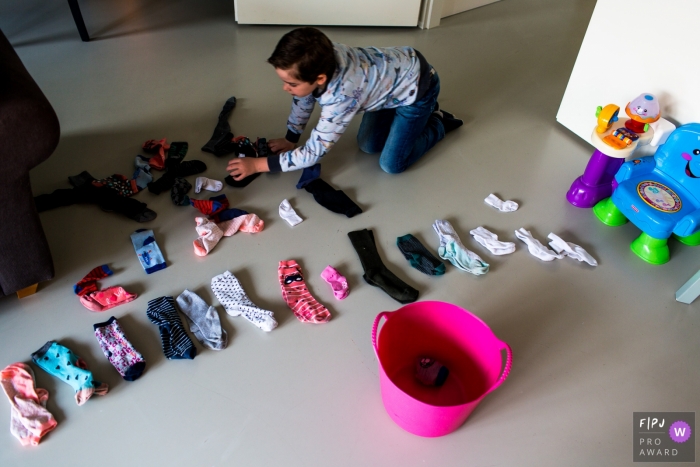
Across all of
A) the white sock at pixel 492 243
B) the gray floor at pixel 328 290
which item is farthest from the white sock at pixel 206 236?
the white sock at pixel 492 243

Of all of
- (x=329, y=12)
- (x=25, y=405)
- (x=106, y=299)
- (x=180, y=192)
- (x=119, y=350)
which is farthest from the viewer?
(x=329, y=12)

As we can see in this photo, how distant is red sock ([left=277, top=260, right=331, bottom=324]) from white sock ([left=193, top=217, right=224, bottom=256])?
26 cm

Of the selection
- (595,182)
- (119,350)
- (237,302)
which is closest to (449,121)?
(595,182)

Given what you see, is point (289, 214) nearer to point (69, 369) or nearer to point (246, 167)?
point (246, 167)

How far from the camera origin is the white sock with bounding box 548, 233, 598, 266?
6.58 ft

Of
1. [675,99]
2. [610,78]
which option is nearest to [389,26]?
[610,78]

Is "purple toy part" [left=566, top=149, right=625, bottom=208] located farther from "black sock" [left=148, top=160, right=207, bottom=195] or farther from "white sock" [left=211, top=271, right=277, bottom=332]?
"black sock" [left=148, top=160, right=207, bottom=195]

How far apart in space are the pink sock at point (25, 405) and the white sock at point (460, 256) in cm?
132

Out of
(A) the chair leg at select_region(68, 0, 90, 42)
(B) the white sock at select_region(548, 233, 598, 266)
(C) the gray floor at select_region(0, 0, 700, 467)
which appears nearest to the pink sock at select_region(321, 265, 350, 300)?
(C) the gray floor at select_region(0, 0, 700, 467)

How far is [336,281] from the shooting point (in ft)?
6.09

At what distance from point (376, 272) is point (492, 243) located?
46 centimetres

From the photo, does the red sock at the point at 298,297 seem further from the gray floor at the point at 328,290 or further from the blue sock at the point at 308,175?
the blue sock at the point at 308,175

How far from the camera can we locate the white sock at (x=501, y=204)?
219 centimetres

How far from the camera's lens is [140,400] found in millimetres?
1539
